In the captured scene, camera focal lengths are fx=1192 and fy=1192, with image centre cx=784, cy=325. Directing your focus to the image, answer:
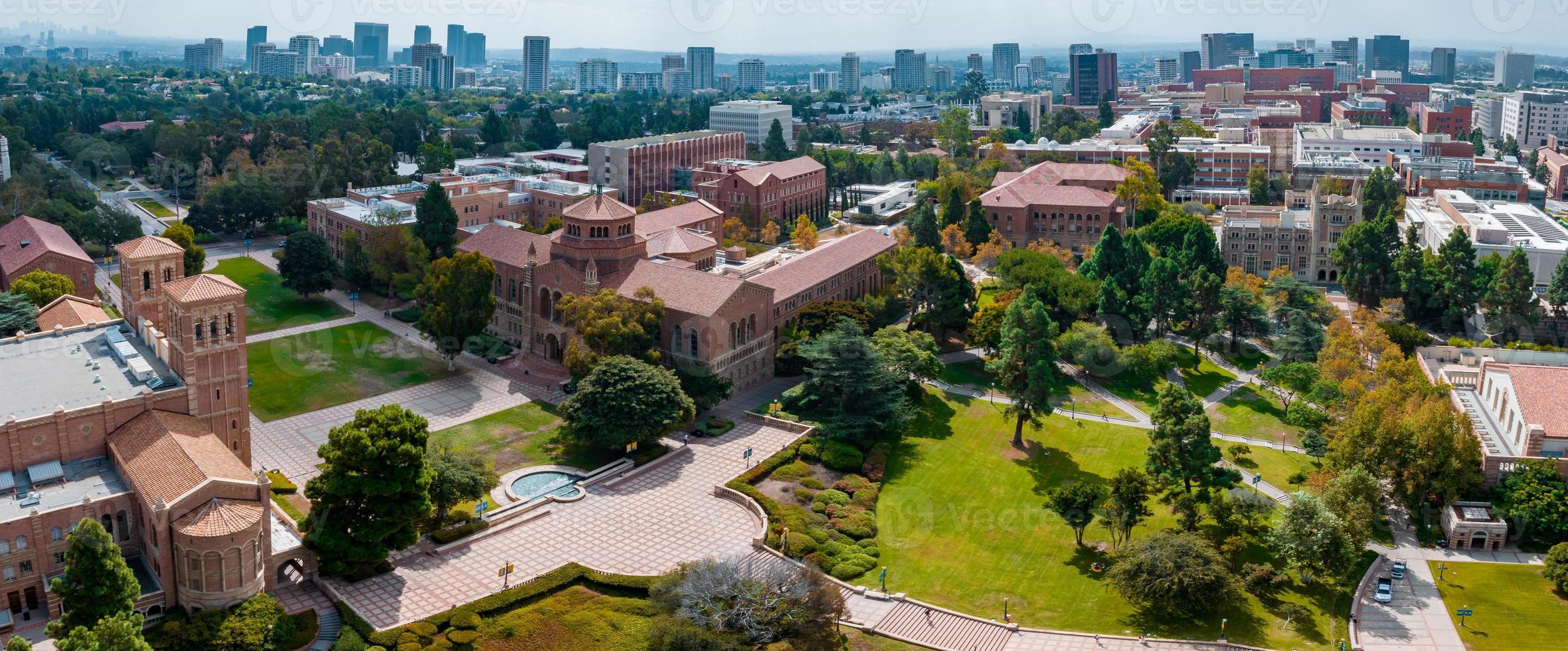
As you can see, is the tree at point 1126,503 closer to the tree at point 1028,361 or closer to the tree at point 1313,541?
the tree at point 1313,541

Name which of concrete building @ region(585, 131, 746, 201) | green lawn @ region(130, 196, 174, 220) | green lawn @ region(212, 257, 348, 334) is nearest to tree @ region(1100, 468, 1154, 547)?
green lawn @ region(212, 257, 348, 334)

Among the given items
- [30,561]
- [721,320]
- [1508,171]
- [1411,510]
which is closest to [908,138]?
[1508,171]

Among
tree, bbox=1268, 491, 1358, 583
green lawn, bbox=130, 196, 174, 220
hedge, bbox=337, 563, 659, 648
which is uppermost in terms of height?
green lawn, bbox=130, 196, 174, 220

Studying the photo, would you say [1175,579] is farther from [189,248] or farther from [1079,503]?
[189,248]

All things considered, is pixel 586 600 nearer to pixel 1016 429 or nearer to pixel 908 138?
pixel 1016 429

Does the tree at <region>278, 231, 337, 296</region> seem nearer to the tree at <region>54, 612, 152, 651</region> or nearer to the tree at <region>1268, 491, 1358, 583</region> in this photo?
the tree at <region>54, 612, 152, 651</region>

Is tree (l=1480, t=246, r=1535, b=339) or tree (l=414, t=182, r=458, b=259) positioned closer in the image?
tree (l=1480, t=246, r=1535, b=339)

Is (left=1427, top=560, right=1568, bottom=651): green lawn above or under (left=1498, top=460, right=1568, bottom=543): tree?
under
